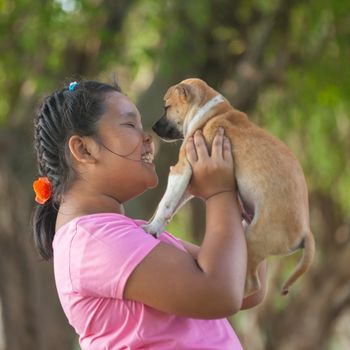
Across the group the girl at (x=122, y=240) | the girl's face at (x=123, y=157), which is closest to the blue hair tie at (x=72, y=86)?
the girl at (x=122, y=240)

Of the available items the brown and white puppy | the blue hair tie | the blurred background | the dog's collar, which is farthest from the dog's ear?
the blurred background

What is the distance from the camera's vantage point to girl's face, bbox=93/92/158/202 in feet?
8.20

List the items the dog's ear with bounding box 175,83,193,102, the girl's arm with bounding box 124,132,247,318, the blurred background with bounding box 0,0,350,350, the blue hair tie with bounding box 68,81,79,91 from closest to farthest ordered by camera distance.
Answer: the girl's arm with bounding box 124,132,247,318 → the blue hair tie with bounding box 68,81,79,91 → the dog's ear with bounding box 175,83,193,102 → the blurred background with bounding box 0,0,350,350

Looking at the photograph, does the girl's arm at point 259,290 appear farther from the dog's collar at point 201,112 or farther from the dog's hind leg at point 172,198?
the dog's collar at point 201,112

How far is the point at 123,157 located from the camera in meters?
2.50

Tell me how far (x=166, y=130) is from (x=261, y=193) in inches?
27.0

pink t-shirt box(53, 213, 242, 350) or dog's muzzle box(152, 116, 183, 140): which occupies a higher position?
dog's muzzle box(152, 116, 183, 140)

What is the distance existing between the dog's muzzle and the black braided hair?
1.40 feet

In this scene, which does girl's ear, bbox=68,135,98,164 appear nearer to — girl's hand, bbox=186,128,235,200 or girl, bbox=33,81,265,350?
girl, bbox=33,81,265,350

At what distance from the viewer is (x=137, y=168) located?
8.21 ft

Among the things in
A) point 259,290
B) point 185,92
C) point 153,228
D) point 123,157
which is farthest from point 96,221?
point 185,92

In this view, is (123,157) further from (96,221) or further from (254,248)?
(254,248)

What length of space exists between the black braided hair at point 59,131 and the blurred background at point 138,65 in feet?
14.1

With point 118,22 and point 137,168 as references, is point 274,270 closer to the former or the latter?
point 118,22
